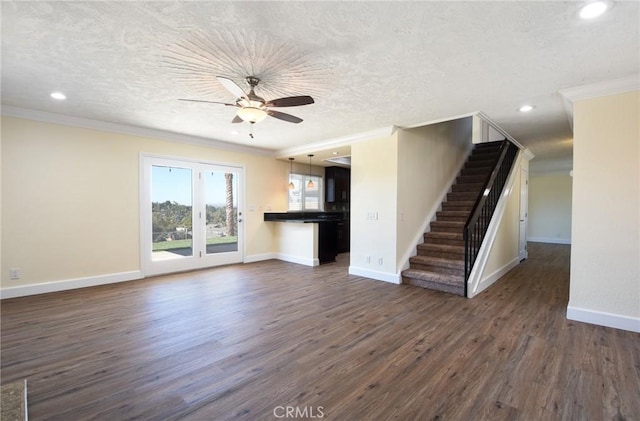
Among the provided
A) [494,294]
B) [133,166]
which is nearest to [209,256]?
[133,166]

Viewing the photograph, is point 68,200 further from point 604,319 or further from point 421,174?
point 604,319

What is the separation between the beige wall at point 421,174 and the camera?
4.68 metres

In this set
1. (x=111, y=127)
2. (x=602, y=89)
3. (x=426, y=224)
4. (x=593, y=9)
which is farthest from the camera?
(x=426, y=224)

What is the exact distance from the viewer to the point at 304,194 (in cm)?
777

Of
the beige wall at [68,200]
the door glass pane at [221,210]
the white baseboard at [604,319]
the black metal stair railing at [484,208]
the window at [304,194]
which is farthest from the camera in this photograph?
the window at [304,194]

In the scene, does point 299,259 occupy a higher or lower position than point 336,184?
lower

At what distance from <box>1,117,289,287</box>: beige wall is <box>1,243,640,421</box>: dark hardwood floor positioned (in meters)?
0.57

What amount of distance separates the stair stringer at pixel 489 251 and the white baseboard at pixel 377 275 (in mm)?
1060

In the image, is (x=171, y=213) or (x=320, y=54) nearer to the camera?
(x=320, y=54)

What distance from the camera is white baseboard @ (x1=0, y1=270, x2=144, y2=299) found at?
3775mm

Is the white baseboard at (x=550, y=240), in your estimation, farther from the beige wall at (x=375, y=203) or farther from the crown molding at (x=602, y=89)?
the crown molding at (x=602, y=89)

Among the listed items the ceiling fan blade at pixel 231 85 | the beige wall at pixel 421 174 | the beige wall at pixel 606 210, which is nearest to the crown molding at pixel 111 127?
the ceiling fan blade at pixel 231 85

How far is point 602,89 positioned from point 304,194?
5961 millimetres

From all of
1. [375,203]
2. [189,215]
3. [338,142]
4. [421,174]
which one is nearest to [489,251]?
[421,174]
